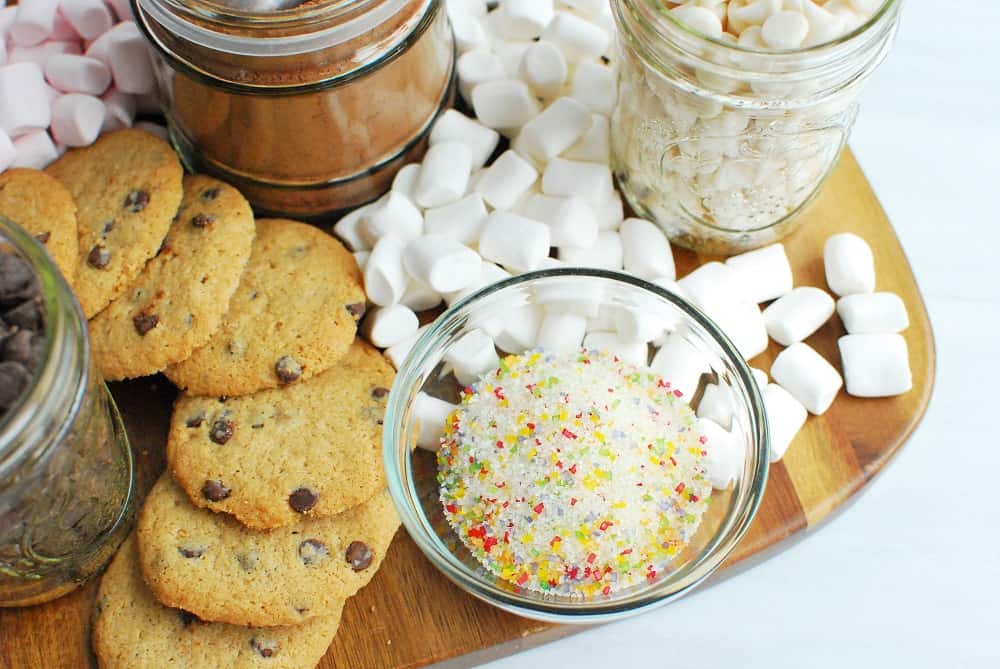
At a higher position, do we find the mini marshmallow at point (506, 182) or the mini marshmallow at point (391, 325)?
the mini marshmallow at point (506, 182)

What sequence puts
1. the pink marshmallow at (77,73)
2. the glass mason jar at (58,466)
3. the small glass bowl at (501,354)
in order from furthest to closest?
the pink marshmallow at (77,73), the small glass bowl at (501,354), the glass mason jar at (58,466)

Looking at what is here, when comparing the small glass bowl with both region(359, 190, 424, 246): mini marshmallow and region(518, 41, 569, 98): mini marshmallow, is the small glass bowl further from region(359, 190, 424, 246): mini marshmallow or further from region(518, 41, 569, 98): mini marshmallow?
region(518, 41, 569, 98): mini marshmallow

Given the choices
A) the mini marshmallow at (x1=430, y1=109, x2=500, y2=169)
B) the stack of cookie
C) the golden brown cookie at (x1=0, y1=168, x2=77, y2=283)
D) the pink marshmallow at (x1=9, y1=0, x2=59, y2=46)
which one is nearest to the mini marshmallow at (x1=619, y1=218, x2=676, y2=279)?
the mini marshmallow at (x1=430, y1=109, x2=500, y2=169)

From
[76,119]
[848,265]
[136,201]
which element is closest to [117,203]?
[136,201]

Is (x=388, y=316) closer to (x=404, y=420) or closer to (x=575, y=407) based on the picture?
(x=404, y=420)

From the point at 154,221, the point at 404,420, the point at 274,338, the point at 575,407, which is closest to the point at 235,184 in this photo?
the point at 154,221

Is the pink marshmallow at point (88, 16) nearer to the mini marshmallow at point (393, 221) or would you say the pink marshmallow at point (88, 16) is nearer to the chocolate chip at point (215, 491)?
the mini marshmallow at point (393, 221)

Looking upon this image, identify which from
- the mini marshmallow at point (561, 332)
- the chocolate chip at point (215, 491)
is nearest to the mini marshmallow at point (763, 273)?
the mini marshmallow at point (561, 332)
